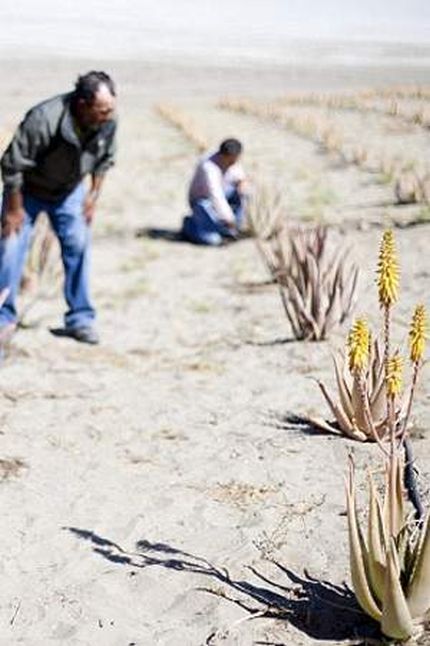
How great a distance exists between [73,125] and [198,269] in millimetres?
2765

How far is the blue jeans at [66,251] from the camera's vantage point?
17.7 feet

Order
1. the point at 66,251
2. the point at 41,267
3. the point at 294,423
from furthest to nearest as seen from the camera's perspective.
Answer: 1. the point at 41,267
2. the point at 66,251
3. the point at 294,423

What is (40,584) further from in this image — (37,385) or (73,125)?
(73,125)

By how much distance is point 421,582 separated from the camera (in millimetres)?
A: 2680

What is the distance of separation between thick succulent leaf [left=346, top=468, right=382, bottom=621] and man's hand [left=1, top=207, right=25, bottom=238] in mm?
3043

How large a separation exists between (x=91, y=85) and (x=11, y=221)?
82 cm

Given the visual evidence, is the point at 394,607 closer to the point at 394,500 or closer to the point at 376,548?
the point at 376,548

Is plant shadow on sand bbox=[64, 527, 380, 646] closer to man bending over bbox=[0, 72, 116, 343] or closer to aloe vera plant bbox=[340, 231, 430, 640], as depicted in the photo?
aloe vera plant bbox=[340, 231, 430, 640]

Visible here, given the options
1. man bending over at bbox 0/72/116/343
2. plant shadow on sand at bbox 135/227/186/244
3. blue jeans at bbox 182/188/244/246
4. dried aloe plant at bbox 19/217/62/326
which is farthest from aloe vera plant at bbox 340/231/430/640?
plant shadow on sand at bbox 135/227/186/244

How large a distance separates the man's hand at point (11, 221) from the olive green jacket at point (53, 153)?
141 millimetres

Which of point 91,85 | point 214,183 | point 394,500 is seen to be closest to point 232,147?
point 214,183

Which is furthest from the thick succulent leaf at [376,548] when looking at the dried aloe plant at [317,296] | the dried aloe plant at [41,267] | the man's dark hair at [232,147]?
the man's dark hair at [232,147]

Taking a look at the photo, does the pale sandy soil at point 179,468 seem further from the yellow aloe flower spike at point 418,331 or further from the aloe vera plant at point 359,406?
the yellow aloe flower spike at point 418,331

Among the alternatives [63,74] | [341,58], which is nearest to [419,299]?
[63,74]
